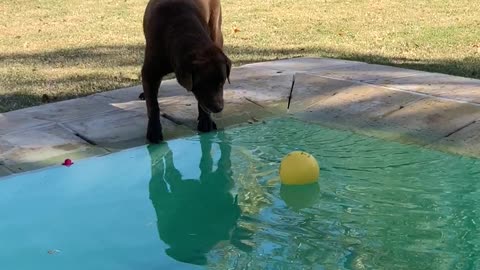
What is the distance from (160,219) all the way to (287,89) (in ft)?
10.2

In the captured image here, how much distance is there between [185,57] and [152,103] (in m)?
0.85

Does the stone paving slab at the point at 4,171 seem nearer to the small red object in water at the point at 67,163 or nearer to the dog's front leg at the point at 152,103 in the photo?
the small red object in water at the point at 67,163

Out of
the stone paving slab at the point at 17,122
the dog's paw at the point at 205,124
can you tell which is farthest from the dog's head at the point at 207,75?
the stone paving slab at the point at 17,122

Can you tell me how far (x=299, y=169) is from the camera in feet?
19.2

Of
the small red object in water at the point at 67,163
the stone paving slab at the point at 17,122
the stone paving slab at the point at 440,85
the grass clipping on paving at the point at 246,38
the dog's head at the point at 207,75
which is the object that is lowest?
the grass clipping on paving at the point at 246,38

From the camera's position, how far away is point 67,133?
7.13 m

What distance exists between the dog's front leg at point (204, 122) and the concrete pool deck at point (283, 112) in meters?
0.10

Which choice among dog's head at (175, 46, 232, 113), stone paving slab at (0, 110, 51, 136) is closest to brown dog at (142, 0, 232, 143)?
dog's head at (175, 46, 232, 113)

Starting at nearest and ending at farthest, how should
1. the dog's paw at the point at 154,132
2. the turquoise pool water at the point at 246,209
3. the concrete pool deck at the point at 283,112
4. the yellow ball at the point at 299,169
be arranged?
the turquoise pool water at the point at 246,209, the yellow ball at the point at 299,169, the concrete pool deck at the point at 283,112, the dog's paw at the point at 154,132

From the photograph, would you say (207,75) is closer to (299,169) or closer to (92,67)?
(299,169)

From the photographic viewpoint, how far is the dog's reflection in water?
5.09 meters

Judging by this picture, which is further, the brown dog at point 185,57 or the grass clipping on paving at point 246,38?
the grass clipping on paving at point 246,38

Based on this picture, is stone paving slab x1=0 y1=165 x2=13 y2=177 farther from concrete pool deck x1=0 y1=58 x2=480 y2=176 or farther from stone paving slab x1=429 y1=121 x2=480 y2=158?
stone paving slab x1=429 y1=121 x2=480 y2=158

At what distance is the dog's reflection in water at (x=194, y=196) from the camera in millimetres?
5090
